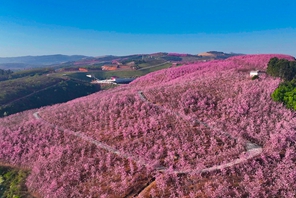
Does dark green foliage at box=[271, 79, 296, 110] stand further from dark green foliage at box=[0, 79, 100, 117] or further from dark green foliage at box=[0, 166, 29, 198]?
dark green foliage at box=[0, 79, 100, 117]

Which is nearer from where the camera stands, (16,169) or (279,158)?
(279,158)

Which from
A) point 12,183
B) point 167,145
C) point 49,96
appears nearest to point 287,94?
point 167,145

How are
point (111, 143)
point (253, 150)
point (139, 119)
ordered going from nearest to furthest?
point (253, 150)
point (111, 143)
point (139, 119)

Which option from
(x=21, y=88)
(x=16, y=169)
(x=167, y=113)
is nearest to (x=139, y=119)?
(x=167, y=113)

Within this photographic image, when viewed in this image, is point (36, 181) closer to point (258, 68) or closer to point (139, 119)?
point (139, 119)

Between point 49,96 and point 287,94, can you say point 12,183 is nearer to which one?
point 287,94

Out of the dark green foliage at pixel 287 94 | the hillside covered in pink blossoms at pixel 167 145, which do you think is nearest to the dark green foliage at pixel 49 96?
the hillside covered in pink blossoms at pixel 167 145

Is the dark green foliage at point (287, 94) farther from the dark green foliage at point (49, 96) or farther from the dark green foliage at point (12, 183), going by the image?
the dark green foliage at point (49, 96)
